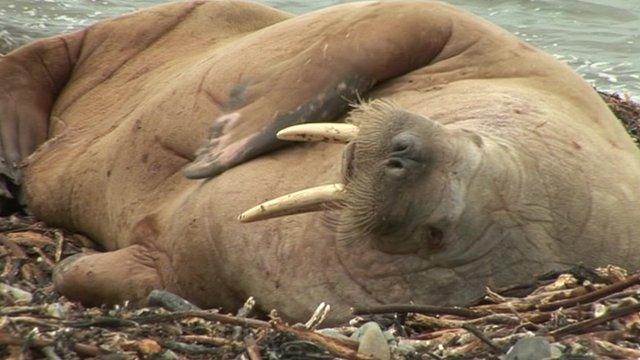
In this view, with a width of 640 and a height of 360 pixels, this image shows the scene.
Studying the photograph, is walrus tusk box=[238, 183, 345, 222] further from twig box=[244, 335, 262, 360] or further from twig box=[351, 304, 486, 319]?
twig box=[244, 335, 262, 360]

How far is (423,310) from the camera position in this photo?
4.95m

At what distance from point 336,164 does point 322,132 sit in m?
0.47

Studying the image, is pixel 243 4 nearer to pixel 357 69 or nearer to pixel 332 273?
pixel 357 69

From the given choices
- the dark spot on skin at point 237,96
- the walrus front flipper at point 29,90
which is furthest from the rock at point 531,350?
the walrus front flipper at point 29,90

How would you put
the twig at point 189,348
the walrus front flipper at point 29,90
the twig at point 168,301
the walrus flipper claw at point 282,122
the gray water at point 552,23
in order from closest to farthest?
the twig at point 189,348 < the twig at point 168,301 < the walrus flipper claw at point 282,122 < the walrus front flipper at point 29,90 < the gray water at point 552,23

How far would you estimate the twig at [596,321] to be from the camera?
4.64 metres

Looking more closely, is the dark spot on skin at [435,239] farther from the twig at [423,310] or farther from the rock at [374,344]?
the rock at [374,344]

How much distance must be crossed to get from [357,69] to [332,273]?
101 cm

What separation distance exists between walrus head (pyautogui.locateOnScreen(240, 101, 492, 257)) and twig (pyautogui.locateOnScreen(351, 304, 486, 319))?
10.5 inches

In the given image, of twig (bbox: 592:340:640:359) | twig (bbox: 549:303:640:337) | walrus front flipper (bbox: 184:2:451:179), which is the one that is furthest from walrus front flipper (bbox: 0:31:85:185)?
twig (bbox: 592:340:640:359)

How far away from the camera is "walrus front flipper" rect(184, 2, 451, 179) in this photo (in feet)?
20.0

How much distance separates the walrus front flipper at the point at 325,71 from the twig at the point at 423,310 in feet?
3.86

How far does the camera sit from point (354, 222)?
511 centimetres

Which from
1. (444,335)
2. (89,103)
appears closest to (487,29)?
(444,335)
